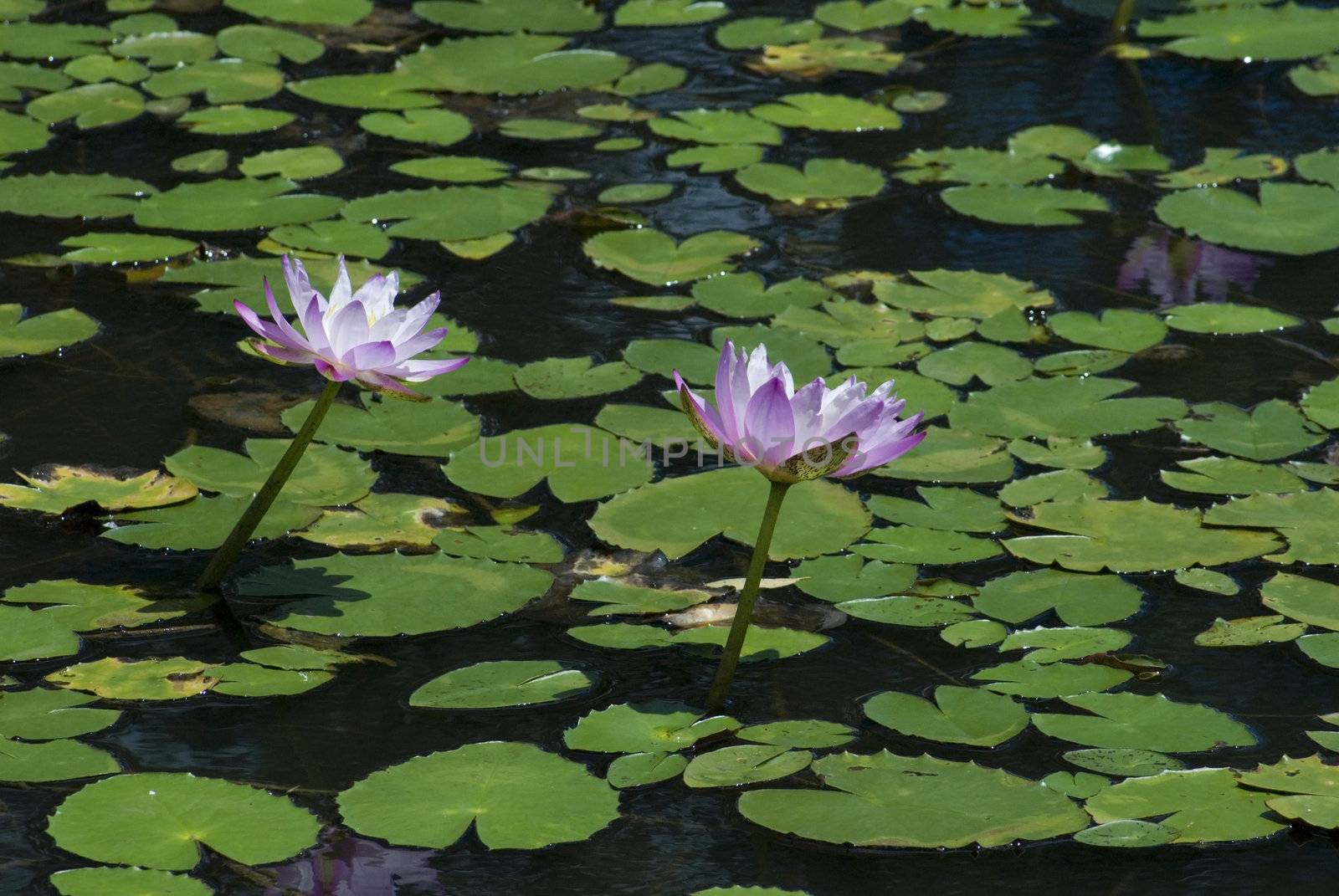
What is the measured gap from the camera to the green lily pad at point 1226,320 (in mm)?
3688

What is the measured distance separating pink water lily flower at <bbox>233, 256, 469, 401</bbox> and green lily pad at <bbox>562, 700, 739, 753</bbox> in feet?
1.87

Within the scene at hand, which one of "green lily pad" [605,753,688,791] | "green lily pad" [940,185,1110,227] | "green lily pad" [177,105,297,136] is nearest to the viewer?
"green lily pad" [605,753,688,791]

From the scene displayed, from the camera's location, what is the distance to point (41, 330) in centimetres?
350

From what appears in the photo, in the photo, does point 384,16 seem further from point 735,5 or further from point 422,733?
point 422,733

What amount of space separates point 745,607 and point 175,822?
2.69 ft

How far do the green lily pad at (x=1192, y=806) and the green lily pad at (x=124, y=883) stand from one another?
116 centimetres

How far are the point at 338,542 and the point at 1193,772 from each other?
145 centimetres

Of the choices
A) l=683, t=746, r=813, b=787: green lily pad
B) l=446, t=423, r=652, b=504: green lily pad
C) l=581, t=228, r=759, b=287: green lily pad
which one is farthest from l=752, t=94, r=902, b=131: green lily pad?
l=683, t=746, r=813, b=787: green lily pad

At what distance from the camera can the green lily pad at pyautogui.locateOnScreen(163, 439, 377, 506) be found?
2.91 m

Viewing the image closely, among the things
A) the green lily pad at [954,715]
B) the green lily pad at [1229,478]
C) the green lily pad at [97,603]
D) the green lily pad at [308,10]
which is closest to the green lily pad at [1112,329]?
the green lily pad at [1229,478]

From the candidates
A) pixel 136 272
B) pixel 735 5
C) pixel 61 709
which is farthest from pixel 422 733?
pixel 735 5

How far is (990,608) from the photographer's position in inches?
103

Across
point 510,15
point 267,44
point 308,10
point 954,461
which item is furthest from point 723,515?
point 308,10

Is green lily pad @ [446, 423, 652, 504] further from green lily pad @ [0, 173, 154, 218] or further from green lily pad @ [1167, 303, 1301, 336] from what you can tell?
green lily pad @ [0, 173, 154, 218]
